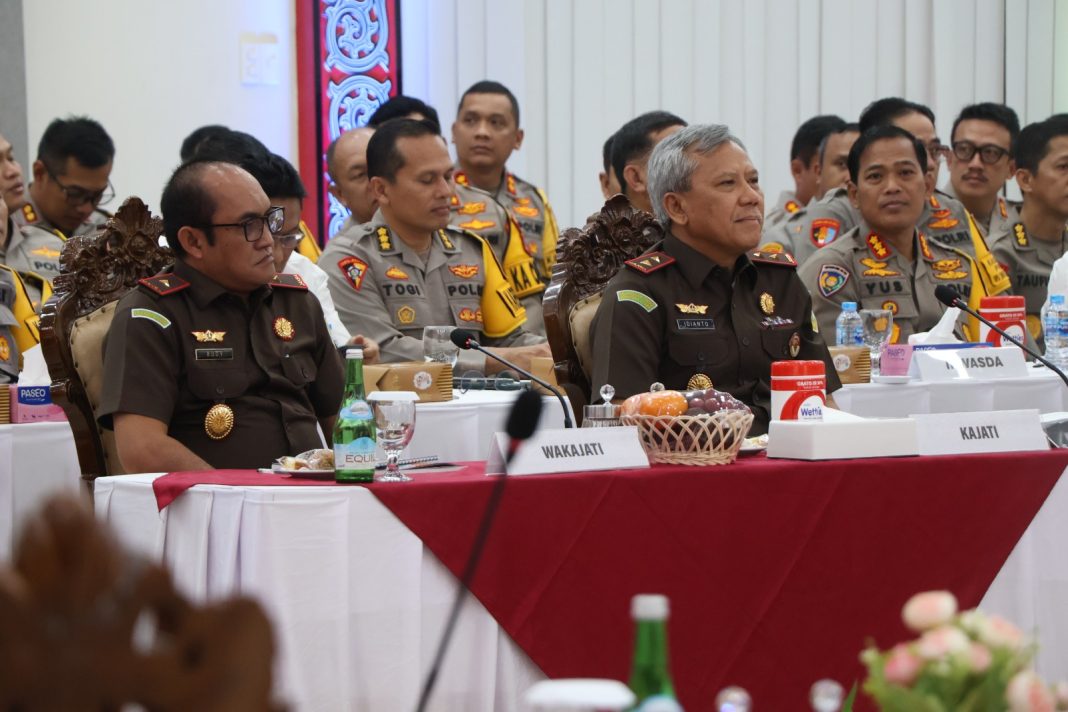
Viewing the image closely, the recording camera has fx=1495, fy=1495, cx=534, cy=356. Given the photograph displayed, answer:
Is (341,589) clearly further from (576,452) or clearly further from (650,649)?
(650,649)

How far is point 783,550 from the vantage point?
2367 millimetres

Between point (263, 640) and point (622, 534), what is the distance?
164cm

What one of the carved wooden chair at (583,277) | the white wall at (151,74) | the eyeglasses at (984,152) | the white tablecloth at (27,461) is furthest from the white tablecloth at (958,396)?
the white wall at (151,74)

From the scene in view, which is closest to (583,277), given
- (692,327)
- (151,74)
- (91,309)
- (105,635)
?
(692,327)

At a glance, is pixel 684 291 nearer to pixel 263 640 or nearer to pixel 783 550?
pixel 783 550

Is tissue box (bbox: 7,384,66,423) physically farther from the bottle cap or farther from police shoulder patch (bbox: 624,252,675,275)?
the bottle cap

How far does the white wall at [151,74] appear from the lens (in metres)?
6.81

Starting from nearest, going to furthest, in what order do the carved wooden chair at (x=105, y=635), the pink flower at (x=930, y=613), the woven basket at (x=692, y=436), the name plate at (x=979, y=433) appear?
the carved wooden chair at (x=105, y=635) < the pink flower at (x=930, y=613) < the woven basket at (x=692, y=436) < the name plate at (x=979, y=433)

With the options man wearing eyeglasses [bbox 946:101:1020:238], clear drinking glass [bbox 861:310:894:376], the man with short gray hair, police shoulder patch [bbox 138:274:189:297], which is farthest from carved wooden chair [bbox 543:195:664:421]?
man wearing eyeglasses [bbox 946:101:1020:238]

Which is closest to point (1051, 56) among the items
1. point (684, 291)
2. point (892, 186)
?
point (892, 186)

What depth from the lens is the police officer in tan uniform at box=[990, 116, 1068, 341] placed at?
18.9 feet

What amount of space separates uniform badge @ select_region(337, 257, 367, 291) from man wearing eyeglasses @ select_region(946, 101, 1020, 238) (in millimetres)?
3224

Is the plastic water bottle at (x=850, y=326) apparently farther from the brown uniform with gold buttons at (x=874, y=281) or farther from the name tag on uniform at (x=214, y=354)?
the name tag on uniform at (x=214, y=354)

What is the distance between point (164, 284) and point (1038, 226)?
397 centimetres
